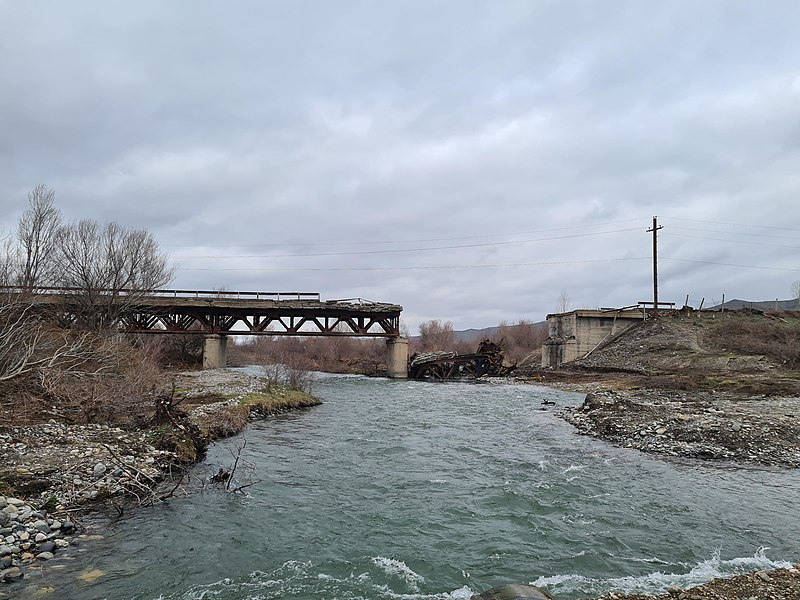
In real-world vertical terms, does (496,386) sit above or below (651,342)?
below

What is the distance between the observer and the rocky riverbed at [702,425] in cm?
1477

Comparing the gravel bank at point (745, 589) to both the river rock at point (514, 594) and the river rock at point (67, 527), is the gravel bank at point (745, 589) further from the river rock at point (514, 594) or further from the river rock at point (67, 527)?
the river rock at point (67, 527)

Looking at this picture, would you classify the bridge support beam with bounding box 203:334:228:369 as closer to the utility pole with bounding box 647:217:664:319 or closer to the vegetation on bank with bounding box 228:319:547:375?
the vegetation on bank with bounding box 228:319:547:375

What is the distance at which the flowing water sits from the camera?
748 cm

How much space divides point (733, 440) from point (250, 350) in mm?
103510

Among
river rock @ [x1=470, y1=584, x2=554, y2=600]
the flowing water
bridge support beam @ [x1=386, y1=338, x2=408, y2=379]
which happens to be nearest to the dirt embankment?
the flowing water

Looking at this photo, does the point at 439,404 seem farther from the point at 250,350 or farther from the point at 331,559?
the point at 250,350

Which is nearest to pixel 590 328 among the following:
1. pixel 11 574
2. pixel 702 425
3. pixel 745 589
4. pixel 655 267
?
pixel 655 267

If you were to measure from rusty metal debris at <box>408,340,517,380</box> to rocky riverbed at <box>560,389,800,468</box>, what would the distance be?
3051cm

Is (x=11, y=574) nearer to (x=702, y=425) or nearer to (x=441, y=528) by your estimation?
(x=441, y=528)

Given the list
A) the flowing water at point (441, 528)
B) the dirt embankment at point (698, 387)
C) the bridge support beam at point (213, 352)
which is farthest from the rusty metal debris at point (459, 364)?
the flowing water at point (441, 528)

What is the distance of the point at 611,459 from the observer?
14859 millimetres

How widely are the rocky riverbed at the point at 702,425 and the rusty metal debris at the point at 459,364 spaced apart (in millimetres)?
30509

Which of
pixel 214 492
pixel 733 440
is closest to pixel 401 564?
pixel 214 492
